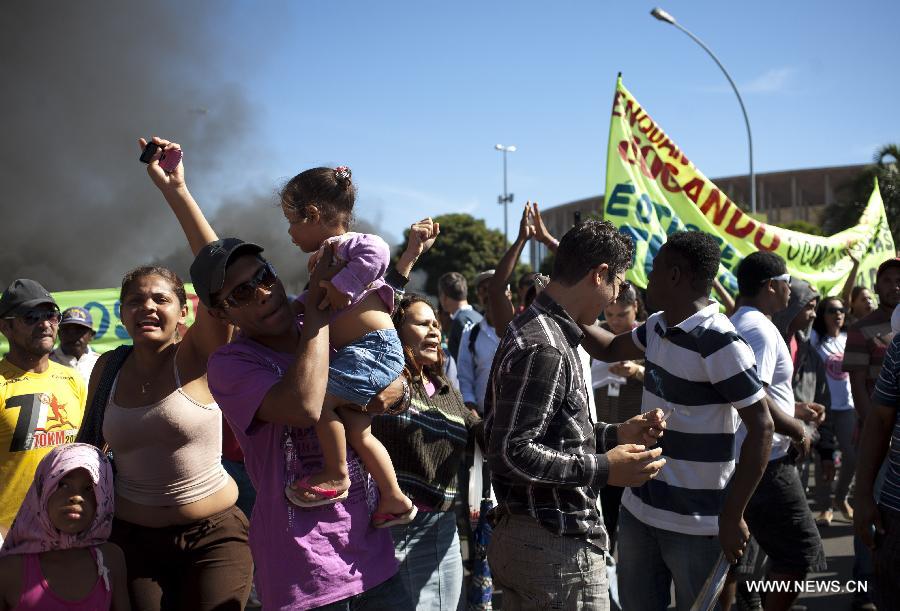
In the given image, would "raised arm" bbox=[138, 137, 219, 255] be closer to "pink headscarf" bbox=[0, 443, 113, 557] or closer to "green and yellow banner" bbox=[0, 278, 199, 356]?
"pink headscarf" bbox=[0, 443, 113, 557]

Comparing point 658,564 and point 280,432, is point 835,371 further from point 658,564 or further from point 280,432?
point 280,432

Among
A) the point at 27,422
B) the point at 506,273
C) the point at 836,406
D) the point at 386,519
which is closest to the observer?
the point at 386,519

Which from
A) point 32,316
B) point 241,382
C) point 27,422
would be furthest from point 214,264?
point 32,316

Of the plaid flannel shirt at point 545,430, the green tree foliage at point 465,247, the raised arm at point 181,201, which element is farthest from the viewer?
the green tree foliage at point 465,247

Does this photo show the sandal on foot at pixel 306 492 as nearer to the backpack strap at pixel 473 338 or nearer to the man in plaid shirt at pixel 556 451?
the man in plaid shirt at pixel 556 451

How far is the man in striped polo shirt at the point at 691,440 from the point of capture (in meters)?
3.24

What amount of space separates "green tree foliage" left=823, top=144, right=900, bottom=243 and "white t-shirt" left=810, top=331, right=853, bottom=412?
22249mm

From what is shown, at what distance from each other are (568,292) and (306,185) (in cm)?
92

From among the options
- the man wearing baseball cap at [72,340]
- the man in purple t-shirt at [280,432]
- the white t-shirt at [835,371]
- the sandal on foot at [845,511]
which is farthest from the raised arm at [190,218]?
the sandal on foot at [845,511]

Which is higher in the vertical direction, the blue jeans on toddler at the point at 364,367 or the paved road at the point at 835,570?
the blue jeans on toddler at the point at 364,367

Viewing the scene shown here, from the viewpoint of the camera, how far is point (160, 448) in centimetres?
318

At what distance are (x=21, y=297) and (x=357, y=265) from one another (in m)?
2.95

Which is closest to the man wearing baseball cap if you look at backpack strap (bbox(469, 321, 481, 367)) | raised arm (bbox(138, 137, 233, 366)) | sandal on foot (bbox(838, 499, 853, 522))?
backpack strap (bbox(469, 321, 481, 367))

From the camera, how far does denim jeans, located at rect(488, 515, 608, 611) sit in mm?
2568
